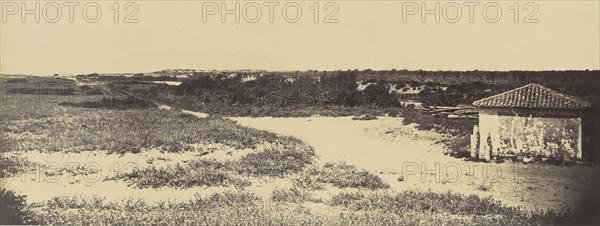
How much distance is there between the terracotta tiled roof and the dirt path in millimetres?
1485

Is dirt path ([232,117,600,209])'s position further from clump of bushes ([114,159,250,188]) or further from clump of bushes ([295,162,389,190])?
clump of bushes ([114,159,250,188])

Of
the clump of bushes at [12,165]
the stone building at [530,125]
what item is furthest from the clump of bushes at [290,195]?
the clump of bushes at [12,165]

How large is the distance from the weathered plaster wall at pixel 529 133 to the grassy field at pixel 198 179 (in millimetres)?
3008

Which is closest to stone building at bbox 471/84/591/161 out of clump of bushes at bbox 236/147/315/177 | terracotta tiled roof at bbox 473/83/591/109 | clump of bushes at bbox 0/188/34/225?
terracotta tiled roof at bbox 473/83/591/109

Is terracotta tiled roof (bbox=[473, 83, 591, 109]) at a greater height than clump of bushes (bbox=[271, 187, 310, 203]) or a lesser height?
greater

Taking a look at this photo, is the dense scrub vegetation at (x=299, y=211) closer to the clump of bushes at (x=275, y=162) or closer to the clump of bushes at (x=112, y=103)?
the clump of bushes at (x=275, y=162)

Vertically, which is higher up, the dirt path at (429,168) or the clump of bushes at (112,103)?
the clump of bushes at (112,103)

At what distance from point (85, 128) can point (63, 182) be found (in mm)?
2222

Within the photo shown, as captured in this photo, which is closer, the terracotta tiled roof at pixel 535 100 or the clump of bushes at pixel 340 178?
the clump of bushes at pixel 340 178

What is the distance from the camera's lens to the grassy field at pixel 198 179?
836 centimetres

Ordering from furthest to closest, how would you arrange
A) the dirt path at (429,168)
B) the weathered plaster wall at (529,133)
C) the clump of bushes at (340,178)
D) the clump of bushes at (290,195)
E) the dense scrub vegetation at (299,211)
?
the weathered plaster wall at (529,133) < the clump of bushes at (340,178) < the dirt path at (429,168) < the clump of bushes at (290,195) < the dense scrub vegetation at (299,211)

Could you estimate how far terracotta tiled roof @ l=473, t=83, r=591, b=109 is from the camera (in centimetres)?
1127

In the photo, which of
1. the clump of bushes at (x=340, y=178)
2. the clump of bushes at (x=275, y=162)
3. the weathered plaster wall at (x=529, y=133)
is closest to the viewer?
the clump of bushes at (x=340, y=178)

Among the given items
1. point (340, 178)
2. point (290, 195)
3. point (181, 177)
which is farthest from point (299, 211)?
point (181, 177)
